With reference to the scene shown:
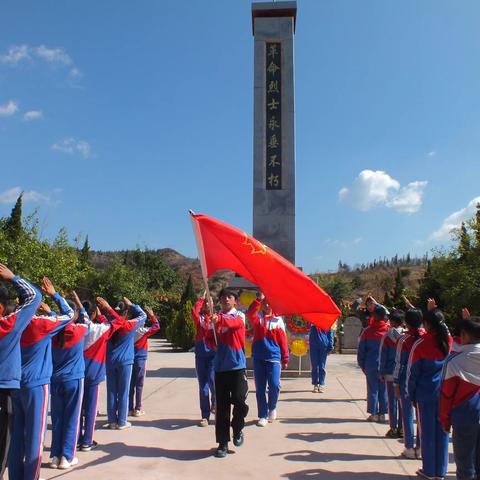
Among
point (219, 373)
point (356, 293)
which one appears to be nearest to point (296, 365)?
point (219, 373)

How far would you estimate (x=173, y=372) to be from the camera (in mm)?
12055

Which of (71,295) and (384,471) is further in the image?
(71,295)

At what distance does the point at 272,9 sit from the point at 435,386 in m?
12.5

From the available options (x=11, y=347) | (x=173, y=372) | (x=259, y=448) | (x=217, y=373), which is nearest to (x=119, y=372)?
(x=217, y=373)

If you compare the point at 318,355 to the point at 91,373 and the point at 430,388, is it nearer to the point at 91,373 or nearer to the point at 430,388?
the point at 430,388

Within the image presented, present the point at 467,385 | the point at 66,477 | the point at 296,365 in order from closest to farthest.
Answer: the point at 467,385 → the point at 66,477 → the point at 296,365

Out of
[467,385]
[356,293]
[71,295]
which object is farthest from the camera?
[356,293]

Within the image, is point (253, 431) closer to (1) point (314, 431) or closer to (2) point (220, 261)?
(1) point (314, 431)

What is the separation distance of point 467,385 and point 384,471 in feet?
5.09

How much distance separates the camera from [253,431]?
6.30 meters

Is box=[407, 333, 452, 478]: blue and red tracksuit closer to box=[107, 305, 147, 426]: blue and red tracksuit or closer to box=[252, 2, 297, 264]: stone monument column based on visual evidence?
box=[107, 305, 147, 426]: blue and red tracksuit

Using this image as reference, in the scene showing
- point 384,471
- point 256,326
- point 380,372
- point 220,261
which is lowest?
point 384,471

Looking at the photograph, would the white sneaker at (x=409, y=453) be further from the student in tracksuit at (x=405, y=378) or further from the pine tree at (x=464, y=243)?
the pine tree at (x=464, y=243)

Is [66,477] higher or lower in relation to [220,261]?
lower
